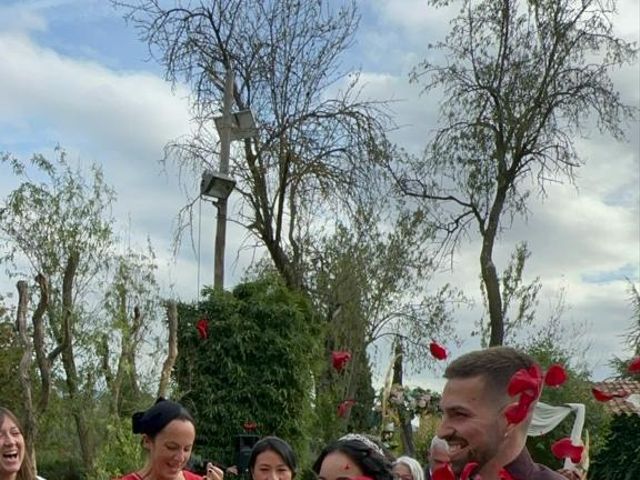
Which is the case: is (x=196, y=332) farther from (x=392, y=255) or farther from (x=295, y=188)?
(x=392, y=255)

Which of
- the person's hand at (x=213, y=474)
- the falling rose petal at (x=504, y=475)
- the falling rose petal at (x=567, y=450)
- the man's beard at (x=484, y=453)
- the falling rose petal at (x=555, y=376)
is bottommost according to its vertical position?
the falling rose petal at (x=504, y=475)

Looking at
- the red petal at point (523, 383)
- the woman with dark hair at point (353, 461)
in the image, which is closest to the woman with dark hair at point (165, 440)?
the woman with dark hair at point (353, 461)

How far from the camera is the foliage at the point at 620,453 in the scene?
930 cm

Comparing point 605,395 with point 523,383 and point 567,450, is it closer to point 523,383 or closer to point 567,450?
point 567,450

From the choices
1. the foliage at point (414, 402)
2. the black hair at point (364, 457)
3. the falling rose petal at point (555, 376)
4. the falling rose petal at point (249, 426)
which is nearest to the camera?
the falling rose petal at point (555, 376)

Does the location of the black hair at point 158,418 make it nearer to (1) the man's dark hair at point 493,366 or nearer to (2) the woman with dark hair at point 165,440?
(2) the woman with dark hair at point 165,440

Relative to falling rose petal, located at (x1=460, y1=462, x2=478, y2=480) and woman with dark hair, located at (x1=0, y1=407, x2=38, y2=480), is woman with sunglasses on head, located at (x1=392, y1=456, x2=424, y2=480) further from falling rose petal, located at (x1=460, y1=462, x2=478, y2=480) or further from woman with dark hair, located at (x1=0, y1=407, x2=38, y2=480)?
woman with dark hair, located at (x1=0, y1=407, x2=38, y2=480)

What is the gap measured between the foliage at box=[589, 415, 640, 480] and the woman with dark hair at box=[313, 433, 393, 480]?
18.7 feet

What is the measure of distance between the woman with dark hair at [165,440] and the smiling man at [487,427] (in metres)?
2.89

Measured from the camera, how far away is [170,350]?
1262 cm

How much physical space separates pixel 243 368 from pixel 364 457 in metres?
10.00

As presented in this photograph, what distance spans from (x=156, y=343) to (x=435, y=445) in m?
15.5

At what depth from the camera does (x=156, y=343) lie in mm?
19422

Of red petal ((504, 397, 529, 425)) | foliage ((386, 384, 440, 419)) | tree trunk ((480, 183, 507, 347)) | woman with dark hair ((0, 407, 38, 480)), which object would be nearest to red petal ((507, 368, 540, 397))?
red petal ((504, 397, 529, 425))
